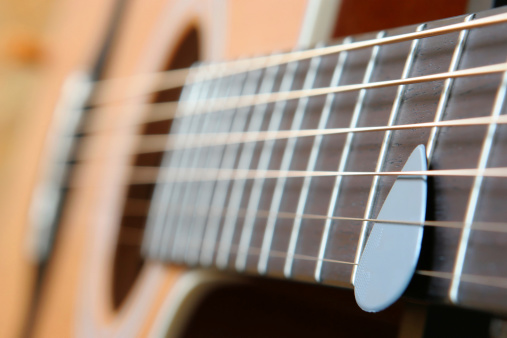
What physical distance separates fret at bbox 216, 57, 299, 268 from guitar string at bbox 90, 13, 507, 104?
2cm

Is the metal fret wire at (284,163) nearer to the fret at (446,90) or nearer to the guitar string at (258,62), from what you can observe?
the guitar string at (258,62)

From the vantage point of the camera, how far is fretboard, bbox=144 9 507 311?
10.5 inches

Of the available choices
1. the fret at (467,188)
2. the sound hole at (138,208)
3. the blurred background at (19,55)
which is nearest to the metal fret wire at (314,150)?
the fret at (467,188)

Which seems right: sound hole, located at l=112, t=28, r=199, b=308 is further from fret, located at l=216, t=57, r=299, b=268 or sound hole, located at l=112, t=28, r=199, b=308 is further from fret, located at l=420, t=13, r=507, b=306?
fret, located at l=420, t=13, r=507, b=306

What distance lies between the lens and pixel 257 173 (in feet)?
1.45

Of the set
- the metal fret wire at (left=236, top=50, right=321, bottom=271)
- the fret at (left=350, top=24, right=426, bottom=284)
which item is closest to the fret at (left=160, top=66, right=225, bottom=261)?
the metal fret wire at (left=236, top=50, right=321, bottom=271)

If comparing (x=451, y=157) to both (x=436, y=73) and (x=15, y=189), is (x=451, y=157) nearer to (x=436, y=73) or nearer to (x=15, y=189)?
(x=436, y=73)

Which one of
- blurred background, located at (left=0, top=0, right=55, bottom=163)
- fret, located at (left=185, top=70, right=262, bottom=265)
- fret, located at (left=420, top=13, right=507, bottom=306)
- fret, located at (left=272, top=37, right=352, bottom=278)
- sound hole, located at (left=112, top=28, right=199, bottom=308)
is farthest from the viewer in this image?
blurred background, located at (left=0, top=0, right=55, bottom=163)

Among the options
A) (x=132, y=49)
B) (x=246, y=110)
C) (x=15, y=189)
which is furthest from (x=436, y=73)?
(x=15, y=189)

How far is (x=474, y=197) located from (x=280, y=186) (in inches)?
6.7

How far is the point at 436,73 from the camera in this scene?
0.31 metres

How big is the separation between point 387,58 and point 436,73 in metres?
0.05

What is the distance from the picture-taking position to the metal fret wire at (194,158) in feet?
1.67

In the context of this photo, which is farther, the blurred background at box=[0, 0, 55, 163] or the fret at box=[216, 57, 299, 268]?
the blurred background at box=[0, 0, 55, 163]
